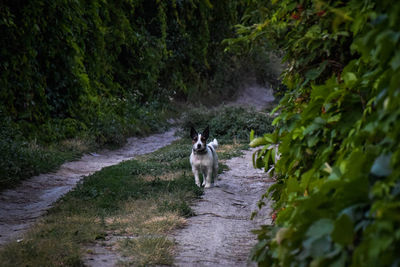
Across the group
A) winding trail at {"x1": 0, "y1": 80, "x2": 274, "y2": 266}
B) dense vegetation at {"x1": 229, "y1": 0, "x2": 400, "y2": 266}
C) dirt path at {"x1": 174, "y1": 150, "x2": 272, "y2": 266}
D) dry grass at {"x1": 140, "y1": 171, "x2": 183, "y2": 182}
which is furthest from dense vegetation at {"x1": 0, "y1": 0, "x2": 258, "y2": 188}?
dense vegetation at {"x1": 229, "y1": 0, "x2": 400, "y2": 266}

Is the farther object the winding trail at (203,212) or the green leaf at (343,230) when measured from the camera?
the winding trail at (203,212)

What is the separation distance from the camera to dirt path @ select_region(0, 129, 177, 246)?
19.3ft

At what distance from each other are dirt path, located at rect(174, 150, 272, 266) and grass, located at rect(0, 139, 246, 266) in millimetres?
187

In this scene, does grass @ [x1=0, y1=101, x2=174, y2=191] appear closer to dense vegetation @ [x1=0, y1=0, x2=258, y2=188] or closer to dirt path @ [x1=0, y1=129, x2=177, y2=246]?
dense vegetation @ [x1=0, y1=0, x2=258, y2=188]

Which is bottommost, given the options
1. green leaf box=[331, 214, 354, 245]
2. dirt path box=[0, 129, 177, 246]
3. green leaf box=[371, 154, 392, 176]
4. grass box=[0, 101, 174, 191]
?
green leaf box=[331, 214, 354, 245]

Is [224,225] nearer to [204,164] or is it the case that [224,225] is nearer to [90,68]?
[204,164]

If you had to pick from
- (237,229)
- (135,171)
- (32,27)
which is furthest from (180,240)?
(32,27)

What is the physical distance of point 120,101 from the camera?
53.3 ft

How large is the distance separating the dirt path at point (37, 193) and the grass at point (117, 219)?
31 centimetres

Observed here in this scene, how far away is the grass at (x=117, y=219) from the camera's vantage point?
13.6 ft

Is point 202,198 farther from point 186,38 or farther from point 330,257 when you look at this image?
point 186,38

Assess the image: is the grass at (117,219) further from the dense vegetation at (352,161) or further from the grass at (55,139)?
the dense vegetation at (352,161)

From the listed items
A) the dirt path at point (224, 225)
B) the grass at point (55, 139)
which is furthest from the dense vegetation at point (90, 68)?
the dirt path at point (224, 225)

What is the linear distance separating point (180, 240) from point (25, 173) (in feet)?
15.8
